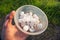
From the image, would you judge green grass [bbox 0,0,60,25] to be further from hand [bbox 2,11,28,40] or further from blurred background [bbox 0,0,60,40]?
hand [bbox 2,11,28,40]

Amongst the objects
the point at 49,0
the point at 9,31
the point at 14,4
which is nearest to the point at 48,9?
the point at 49,0

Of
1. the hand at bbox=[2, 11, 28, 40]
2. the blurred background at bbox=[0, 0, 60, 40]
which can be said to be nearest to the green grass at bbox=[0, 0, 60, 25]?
the blurred background at bbox=[0, 0, 60, 40]

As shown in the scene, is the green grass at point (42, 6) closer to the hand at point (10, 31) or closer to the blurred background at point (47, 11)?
the blurred background at point (47, 11)

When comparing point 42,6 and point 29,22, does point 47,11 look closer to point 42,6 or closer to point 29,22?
point 42,6

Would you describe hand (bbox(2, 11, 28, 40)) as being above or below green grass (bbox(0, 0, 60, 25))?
below

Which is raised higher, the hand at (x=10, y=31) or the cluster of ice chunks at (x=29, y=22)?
the cluster of ice chunks at (x=29, y=22)

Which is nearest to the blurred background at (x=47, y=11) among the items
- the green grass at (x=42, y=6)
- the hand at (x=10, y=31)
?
the green grass at (x=42, y=6)

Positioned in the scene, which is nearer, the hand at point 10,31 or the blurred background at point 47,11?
the hand at point 10,31
